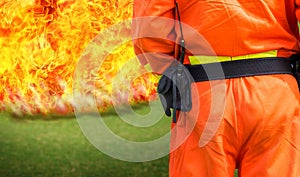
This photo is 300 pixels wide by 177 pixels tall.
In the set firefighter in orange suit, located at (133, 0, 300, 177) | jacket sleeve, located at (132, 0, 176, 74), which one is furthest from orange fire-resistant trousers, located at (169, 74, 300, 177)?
jacket sleeve, located at (132, 0, 176, 74)

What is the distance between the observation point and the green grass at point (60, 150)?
24.0 ft

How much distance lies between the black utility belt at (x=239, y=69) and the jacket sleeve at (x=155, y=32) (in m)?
0.20

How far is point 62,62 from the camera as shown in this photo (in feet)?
20.1

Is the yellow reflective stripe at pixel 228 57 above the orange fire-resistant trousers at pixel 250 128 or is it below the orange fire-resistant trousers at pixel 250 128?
above

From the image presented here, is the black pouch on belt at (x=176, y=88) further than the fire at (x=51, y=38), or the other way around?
the fire at (x=51, y=38)

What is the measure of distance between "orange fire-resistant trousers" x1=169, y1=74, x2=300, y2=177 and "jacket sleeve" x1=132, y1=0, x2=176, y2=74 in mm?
269

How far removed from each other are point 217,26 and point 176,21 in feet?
0.69

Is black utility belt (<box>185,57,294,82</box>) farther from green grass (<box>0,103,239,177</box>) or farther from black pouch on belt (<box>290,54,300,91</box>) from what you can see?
green grass (<box>0,103,239,177</box>)

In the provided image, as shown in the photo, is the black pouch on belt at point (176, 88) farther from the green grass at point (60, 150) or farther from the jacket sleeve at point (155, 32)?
the green grass at point (60, 150)

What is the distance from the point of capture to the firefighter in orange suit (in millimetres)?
3197

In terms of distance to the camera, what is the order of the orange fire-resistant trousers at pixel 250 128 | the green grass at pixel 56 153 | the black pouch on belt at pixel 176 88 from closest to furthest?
1. the orange fire-resistant trousers at pixel 250 128
2. the black pouch on belt at pixel 176 88
3. the green grass at pixel 56 153

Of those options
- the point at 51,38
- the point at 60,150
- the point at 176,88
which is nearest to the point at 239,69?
the point at 176,88

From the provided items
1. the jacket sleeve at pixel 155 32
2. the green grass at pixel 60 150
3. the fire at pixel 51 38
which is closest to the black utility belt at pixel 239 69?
the jacket sleeve at pixel 155 32

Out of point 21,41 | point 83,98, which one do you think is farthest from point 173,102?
point 83,98
